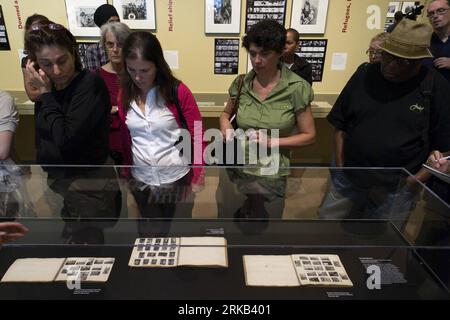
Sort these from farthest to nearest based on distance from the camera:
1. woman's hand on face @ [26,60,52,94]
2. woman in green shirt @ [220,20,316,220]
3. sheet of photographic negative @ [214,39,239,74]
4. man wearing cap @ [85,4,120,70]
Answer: sheet of photographic negative @ [214,39,239,74], man wearing cap @ [85,4,120,70], woman in green shirt @ [220,20,316,220], woman's hand on face @ [26,60,52,94]

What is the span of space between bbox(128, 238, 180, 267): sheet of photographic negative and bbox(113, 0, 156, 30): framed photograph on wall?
7.34 ft

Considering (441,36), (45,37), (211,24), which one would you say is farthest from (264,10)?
(45,37)

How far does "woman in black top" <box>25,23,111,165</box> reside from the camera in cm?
115

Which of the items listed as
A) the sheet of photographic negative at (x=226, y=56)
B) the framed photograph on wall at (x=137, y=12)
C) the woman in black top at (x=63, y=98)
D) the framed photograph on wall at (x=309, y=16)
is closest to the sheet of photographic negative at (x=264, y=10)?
the framed photograph on wall at (x=309, y=16)

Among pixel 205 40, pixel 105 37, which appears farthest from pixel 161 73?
pixel 205 40

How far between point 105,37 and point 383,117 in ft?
5.04

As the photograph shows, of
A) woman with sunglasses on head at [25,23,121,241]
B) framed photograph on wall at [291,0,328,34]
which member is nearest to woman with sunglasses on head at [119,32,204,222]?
woman with sunglasses on head at [25,23,121,241]

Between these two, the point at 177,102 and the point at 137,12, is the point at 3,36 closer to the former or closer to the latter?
the point at 137,12

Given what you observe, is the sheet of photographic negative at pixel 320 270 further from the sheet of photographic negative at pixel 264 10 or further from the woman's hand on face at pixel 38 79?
the sheet of photographic negative at pixel 264 10

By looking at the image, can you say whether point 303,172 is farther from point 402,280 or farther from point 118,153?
point 118,153

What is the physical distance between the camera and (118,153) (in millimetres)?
1694

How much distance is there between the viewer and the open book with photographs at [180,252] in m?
0.95

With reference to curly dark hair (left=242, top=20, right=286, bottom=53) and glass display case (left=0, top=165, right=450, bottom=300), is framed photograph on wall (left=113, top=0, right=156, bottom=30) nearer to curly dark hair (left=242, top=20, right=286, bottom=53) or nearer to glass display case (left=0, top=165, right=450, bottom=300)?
curly dark hair (left=242, top=20, right=286, bottom=53)
